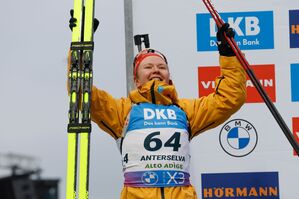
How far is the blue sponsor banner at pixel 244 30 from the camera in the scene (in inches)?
216

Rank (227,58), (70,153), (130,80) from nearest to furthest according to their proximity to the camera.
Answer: (70,153)
(227,58)
(130,80)

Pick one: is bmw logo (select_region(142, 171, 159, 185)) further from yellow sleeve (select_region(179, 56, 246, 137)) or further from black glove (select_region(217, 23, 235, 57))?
black glove (select_region(217, 23, 235, 57))

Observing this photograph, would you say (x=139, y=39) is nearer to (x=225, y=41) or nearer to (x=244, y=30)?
(x=244, y=30)

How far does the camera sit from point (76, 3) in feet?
14.4

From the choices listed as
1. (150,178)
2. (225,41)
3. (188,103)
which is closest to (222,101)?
(188,103)

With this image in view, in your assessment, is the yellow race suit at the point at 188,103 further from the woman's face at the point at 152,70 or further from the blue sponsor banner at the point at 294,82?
the blue sponsor banner at the point at 294,82

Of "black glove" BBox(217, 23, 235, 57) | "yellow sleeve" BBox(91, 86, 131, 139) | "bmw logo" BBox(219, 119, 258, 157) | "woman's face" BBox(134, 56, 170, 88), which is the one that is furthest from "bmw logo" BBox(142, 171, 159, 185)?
"bmw logo" BBox(219, 119, 258, 157)

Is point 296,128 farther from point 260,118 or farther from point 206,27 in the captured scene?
point 206,27

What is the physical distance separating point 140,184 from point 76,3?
3.04ft

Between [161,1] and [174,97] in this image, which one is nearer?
[174,97]

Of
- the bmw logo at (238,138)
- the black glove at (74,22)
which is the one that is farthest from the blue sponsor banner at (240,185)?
the black glove at (74,22)

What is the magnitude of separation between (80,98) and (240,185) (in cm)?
161

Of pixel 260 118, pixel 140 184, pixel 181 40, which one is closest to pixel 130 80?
pixel 181 40

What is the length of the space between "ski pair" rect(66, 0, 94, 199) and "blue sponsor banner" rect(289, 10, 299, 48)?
1618 millimetres
